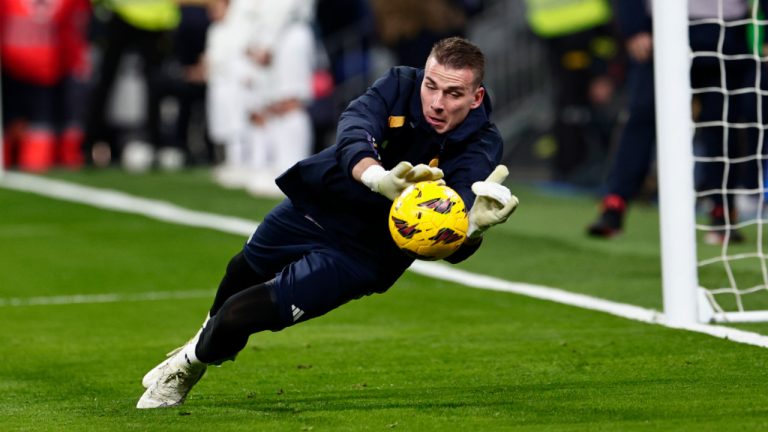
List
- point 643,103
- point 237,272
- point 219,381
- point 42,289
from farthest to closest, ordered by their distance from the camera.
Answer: point 643,103 < point 42,289 < point 219,381 < point 237,272

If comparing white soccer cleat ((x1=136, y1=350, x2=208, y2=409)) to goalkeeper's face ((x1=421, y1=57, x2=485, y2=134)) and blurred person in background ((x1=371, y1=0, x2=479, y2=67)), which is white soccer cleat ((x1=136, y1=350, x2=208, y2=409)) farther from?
blurred person in background ((x1=371, y1=0, x2=479, y2=67))

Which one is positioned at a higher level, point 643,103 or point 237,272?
point 237,272

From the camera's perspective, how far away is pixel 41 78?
21281 millimetres

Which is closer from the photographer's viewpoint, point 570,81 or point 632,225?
point 632,225

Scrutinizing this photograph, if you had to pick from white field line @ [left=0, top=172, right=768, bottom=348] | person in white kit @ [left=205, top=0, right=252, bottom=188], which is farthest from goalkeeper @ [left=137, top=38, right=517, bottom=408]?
person in white kit @ [left=205, top=0, right=252, bottom=188]

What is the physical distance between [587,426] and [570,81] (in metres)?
12.6

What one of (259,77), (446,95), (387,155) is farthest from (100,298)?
(259,77)

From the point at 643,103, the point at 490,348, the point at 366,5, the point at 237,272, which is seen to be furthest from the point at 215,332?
the point at 366,5

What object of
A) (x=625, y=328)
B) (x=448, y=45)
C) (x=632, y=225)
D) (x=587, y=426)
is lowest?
(x=632, y=225)

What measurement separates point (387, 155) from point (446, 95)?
47 centimetres

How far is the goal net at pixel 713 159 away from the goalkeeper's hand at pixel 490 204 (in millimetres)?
3031

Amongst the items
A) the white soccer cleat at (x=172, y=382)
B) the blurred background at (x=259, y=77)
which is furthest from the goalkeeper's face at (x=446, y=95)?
the blurred background at (x=259, y=77)

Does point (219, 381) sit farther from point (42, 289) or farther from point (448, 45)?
point (42, 289)

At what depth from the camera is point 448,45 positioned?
735 centimetres
